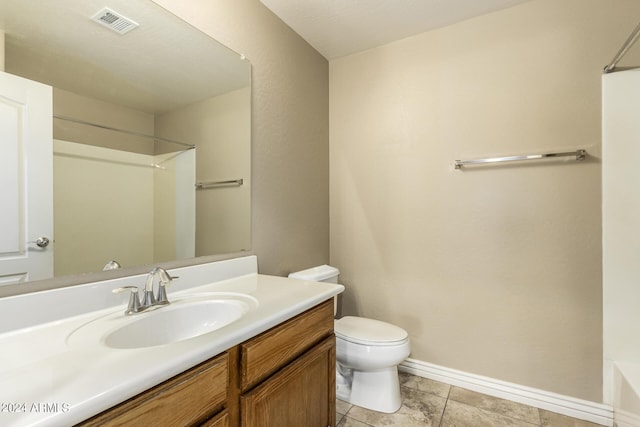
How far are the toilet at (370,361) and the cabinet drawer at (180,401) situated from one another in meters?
0.97

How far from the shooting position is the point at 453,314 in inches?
76.1

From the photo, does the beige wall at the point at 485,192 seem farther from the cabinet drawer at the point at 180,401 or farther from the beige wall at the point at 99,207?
the cabinet drawer at the point at 180,401

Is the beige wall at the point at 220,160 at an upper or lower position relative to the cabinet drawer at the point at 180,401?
upper

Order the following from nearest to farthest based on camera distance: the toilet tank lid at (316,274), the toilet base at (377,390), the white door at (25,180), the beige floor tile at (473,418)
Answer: the white door at (25,180), the beige floor tile at (473,418), the toilet base at (377,390), the toilet tank lid at (316,274)

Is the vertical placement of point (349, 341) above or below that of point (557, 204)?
below

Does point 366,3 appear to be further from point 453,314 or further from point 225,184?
point 453,314

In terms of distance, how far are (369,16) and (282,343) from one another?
1923 mm

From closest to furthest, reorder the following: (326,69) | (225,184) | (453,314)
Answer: (225,184)
(453,314)
(326,69)

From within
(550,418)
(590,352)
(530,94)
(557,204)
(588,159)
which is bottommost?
(550,418)

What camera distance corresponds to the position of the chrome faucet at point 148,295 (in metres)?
1.00

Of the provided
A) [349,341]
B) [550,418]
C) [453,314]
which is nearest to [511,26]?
[453,314]

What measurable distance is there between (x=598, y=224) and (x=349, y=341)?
4.83ft

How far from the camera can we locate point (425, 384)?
76.2 inches

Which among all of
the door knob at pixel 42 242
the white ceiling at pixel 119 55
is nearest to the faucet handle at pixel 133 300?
the door knob at pixel 42 242
